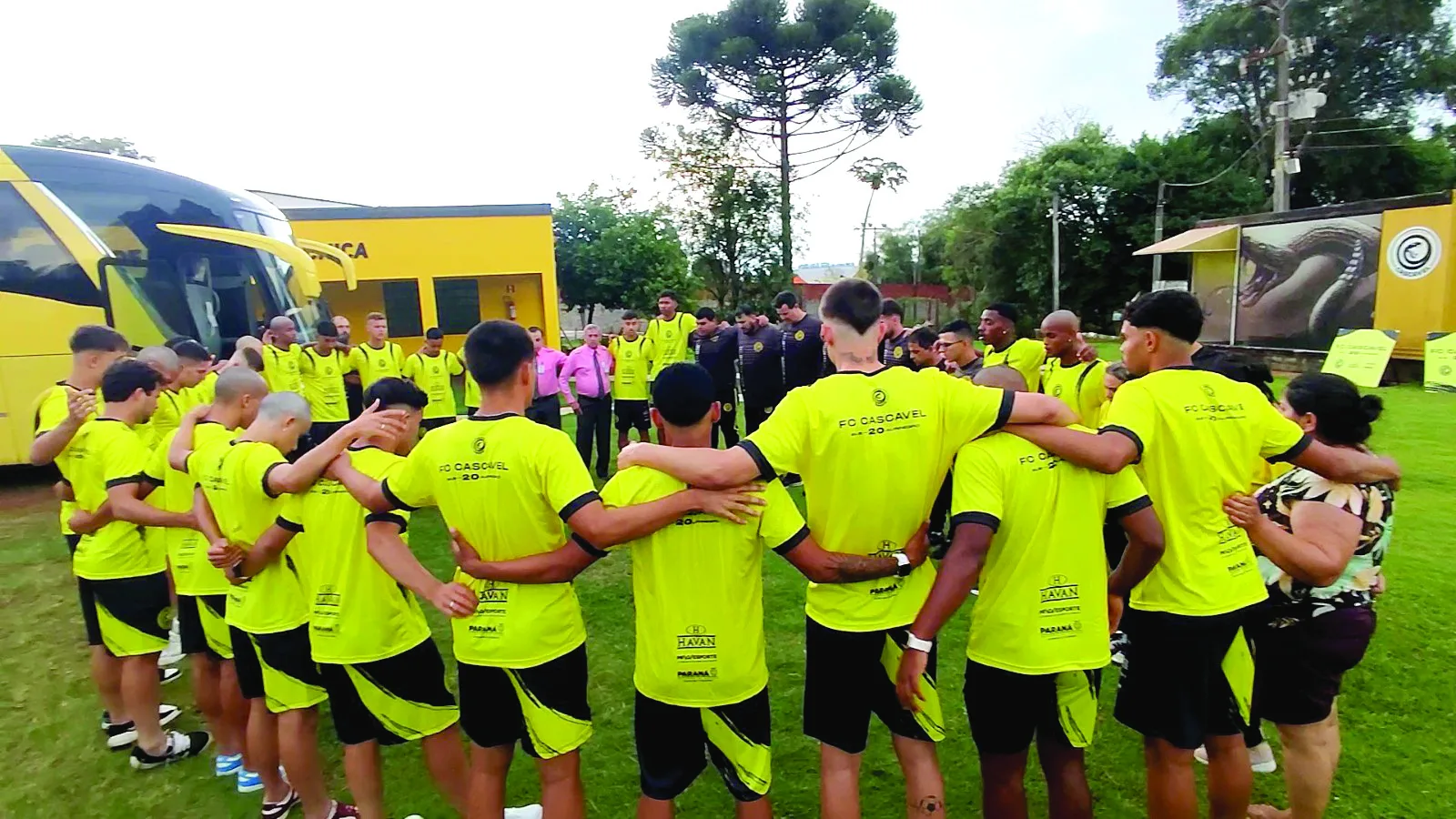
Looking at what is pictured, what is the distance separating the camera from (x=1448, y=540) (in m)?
5.95

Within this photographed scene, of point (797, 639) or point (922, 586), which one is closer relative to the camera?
point (922, 586)

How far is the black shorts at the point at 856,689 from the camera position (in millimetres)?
2477

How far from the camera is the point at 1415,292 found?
15359mm

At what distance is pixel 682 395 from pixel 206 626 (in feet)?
8.56

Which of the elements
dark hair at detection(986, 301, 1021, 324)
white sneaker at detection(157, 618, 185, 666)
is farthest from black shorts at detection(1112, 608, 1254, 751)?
white sneaker at detection(157, 618, 185, 666)

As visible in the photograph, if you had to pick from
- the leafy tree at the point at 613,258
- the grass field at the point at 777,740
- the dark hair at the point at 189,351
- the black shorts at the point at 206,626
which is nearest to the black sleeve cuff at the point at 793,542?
the grass field at the point at 777,740

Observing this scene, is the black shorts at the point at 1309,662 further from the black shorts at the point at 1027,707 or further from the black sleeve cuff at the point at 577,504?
the black sleeve cuff at the point at 577,504

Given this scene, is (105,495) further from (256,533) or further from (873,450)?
(873,450)

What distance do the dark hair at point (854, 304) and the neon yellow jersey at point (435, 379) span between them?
23.8ft

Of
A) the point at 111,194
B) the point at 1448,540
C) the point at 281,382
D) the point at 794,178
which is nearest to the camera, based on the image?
the point at 1448,540

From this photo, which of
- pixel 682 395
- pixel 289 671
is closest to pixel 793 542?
pixel 682 395

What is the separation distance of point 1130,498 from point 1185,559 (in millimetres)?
326

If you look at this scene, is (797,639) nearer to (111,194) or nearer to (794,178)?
(111,194)

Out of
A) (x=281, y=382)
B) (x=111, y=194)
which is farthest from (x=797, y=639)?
(x=111, y=194)
